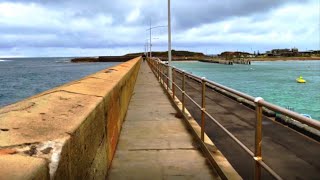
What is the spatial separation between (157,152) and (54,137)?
4409 mm

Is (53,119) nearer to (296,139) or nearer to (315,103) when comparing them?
(296,139)

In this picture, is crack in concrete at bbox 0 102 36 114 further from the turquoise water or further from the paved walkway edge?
the turquoise water

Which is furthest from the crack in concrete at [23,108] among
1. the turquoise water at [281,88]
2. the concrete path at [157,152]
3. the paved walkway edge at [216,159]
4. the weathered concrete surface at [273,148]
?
the turquoise water at [281,88]

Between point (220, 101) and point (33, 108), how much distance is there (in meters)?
14.8

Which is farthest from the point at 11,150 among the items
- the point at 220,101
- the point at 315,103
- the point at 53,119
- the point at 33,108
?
the point at 315,103

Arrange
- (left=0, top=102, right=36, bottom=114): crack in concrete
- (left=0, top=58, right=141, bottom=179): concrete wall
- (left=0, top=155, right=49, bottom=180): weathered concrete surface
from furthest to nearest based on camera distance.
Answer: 1. (left=0, top=102, right=36, bottom=114): crack in concrete
2. (left=0, top=58, right=141, bottom=179): concrete wall
3. (left=0, top=155, right=49, bottom=180): weathered concrete surface

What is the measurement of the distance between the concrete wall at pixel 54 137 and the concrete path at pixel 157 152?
112 cm

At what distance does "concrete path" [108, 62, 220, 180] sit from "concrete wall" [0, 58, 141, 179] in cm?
112

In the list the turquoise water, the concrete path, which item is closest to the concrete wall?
the concrete path

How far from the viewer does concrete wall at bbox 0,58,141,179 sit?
2301 millimetres

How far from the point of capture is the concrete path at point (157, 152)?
5.82 m

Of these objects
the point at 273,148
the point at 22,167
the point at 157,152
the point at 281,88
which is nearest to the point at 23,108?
the point at 22,167

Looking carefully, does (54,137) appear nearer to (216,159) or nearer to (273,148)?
(216,159)

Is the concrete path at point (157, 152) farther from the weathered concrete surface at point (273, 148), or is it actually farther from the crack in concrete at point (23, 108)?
the crack in concrete at point (23, 108)
